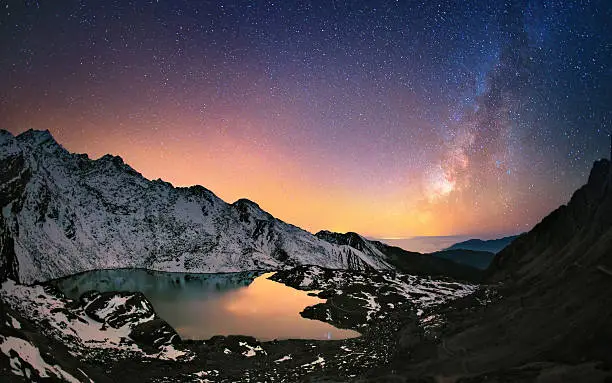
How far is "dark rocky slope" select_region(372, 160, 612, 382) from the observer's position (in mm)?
12969

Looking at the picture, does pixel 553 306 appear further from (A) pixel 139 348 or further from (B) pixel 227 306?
(B) pixel 227 306

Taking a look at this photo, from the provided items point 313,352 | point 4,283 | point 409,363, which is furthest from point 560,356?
point 4,283

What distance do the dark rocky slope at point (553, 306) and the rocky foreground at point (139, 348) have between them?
27.8 ft

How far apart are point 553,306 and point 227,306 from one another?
4409 inches

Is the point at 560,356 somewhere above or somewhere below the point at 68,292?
above

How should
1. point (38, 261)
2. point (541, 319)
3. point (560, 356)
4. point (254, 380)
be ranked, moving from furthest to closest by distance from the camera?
1. point (38, 261)
2. point (254, 380)
3. point (541, 319)
4. point (560, 356)

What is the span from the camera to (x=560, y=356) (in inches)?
538

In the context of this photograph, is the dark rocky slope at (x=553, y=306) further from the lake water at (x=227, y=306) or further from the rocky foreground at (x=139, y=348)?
the lake water at (x=227, y=306)

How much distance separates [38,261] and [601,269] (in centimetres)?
20921

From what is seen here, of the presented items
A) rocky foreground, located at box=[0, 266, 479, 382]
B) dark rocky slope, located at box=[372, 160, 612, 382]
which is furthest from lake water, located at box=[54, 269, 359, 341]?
dark rocky slope, located at box=[372, 160, 612, 382]

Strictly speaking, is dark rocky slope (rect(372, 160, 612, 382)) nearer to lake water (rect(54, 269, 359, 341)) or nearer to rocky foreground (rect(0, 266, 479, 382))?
rocky foreground (rect(0, 266, 479, 382))

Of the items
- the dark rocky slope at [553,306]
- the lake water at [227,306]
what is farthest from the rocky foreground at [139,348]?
the lake water at [227,306]

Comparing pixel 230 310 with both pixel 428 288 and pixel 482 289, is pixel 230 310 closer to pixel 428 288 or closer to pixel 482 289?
pixel 428 288

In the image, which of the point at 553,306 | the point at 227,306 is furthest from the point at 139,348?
A: the point at 227,306
